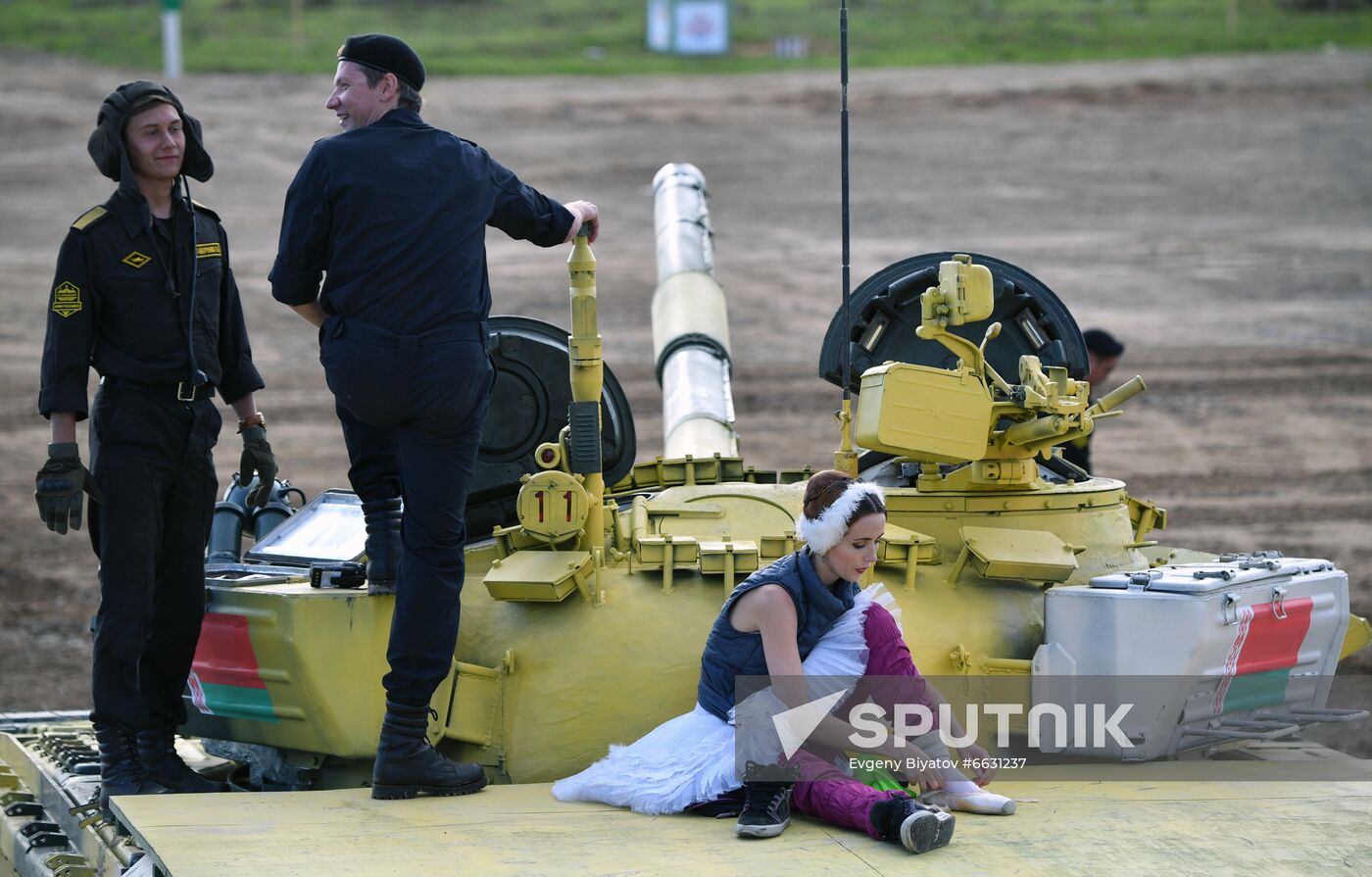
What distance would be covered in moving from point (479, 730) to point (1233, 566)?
97.0 inches

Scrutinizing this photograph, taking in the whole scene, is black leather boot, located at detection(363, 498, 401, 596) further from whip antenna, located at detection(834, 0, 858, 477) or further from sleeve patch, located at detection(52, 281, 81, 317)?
whip antenna, located at detection(834, 0, 858, 477)

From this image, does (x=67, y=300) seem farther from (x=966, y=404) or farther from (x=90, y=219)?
(x=966, y=404)

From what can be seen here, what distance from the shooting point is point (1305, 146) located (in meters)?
27.6

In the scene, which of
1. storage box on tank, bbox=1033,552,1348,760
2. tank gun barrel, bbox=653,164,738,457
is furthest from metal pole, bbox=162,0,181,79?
storage box on tank, bbox=1033,552,1348,760

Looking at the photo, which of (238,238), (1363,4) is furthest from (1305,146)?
(238,238)

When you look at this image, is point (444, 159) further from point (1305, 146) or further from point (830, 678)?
point (1305, 146)

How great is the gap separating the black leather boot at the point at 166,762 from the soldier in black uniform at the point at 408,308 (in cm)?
104

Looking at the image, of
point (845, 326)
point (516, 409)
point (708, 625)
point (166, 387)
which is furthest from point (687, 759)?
point (166, 387)

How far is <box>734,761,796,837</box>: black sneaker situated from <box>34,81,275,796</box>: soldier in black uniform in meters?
2.12

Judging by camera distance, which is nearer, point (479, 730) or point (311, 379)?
point (479, 730)

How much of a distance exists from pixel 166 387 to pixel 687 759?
2169mm

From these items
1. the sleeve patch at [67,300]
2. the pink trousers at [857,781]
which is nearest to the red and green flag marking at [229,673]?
the sleeve patch at [67,300]

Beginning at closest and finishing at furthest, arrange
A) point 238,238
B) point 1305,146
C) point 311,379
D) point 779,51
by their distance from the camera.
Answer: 1. point 311,379
2. point 238,238
3. point 1305,146
4. point 779,51

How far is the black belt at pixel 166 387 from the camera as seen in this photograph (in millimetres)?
6688
